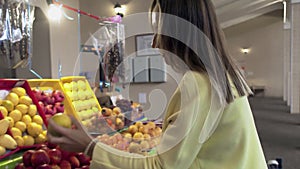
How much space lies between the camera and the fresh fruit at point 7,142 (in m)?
1.15

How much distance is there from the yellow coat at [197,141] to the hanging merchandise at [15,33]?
97 centimetres

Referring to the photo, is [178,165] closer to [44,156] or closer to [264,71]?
[44,156]

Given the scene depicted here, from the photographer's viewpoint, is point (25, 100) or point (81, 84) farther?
point (81, 84)

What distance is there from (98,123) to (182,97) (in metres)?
1.07

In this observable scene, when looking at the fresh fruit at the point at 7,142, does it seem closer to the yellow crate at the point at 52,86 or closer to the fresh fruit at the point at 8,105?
the fresh fruit at the point at 8,105

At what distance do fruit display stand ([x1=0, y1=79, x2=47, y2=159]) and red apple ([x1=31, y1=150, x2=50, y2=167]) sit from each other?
152 millimetres

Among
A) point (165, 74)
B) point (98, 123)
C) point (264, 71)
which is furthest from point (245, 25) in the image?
point (98, 123)

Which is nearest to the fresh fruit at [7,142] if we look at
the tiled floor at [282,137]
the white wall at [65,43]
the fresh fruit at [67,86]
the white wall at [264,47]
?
the fresh fruit at [67,86]

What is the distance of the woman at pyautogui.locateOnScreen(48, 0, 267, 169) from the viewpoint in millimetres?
645

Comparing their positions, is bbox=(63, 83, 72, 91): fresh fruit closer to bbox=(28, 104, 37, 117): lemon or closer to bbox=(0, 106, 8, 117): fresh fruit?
bbox=(28, 104, 37, 117): lemon

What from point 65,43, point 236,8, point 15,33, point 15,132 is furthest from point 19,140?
point 236,8

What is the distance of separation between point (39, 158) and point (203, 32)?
0.75 meters

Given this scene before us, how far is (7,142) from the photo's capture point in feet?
3.78

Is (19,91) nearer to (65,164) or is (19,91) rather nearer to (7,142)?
(7,142)
